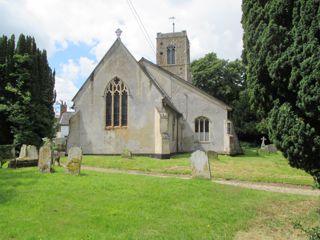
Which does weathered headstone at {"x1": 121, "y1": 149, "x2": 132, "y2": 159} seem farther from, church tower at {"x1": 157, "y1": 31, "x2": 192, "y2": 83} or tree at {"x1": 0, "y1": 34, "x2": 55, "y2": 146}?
church tower at {"x1": 157, "y1": 31, "x2": 192, "y2": 83}

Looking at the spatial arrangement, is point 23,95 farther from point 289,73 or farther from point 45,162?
point 289,73

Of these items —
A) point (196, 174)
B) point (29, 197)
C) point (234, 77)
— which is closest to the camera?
point (29, 197)

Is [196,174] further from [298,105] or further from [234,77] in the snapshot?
[234,77]

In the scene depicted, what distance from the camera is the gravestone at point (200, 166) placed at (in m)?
14.7

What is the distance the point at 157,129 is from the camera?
26000 mm

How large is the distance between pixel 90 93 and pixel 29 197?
19.4 m

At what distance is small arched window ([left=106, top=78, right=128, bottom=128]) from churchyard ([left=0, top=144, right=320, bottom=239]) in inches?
546

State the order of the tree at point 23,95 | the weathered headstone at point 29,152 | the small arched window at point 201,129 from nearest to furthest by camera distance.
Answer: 1. the weathered headstone at point 29,152
2. the tree at point 23,95
3. the small arched window at point 201,129

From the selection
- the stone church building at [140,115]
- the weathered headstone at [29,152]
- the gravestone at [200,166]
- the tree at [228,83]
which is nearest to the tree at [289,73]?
the gravestone at [200,166]

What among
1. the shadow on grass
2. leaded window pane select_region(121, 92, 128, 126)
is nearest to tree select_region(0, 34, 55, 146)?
leaded window pane select_region(121, 92, 128, 126)

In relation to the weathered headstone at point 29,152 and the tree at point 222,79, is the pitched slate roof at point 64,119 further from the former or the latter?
the weathered headstone at point 29,152

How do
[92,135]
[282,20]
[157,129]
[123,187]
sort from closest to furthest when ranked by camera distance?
[282,20]
[123,187]
[157,129]
[92,135]

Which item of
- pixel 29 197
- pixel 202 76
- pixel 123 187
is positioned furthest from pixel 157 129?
pixel 202 76

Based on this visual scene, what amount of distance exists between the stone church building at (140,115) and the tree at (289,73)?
56.6ft
